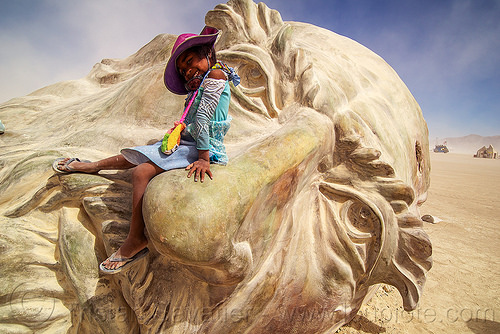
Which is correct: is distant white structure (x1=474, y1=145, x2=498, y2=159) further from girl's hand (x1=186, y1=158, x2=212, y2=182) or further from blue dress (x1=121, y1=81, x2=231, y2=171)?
girl's hand (x1=186, y1=158, x2=212, y2=182)

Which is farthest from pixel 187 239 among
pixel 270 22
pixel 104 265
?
pixel 270 22

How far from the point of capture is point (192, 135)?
1.29 meters

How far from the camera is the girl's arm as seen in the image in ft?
3.83

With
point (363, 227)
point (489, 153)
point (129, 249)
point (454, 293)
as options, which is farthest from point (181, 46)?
point (489, 153)

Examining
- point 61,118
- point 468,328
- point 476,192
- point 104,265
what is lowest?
point 476,192

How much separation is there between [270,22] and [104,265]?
6.46 feet

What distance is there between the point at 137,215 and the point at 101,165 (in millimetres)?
484

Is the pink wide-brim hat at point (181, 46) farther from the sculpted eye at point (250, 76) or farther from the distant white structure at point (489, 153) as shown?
the distant white structure at point (489, 153)

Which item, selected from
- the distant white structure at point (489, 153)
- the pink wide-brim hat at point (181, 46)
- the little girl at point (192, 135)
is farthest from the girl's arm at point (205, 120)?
the distant white structure at point (489, 153)

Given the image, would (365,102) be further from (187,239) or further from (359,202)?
(187,239)

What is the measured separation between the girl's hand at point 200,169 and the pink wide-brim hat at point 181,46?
54 cm

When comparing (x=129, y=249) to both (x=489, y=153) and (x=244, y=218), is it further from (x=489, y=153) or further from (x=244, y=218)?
(x=489, y=153)

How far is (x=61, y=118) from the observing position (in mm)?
2744

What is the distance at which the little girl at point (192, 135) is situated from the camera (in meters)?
1.22
